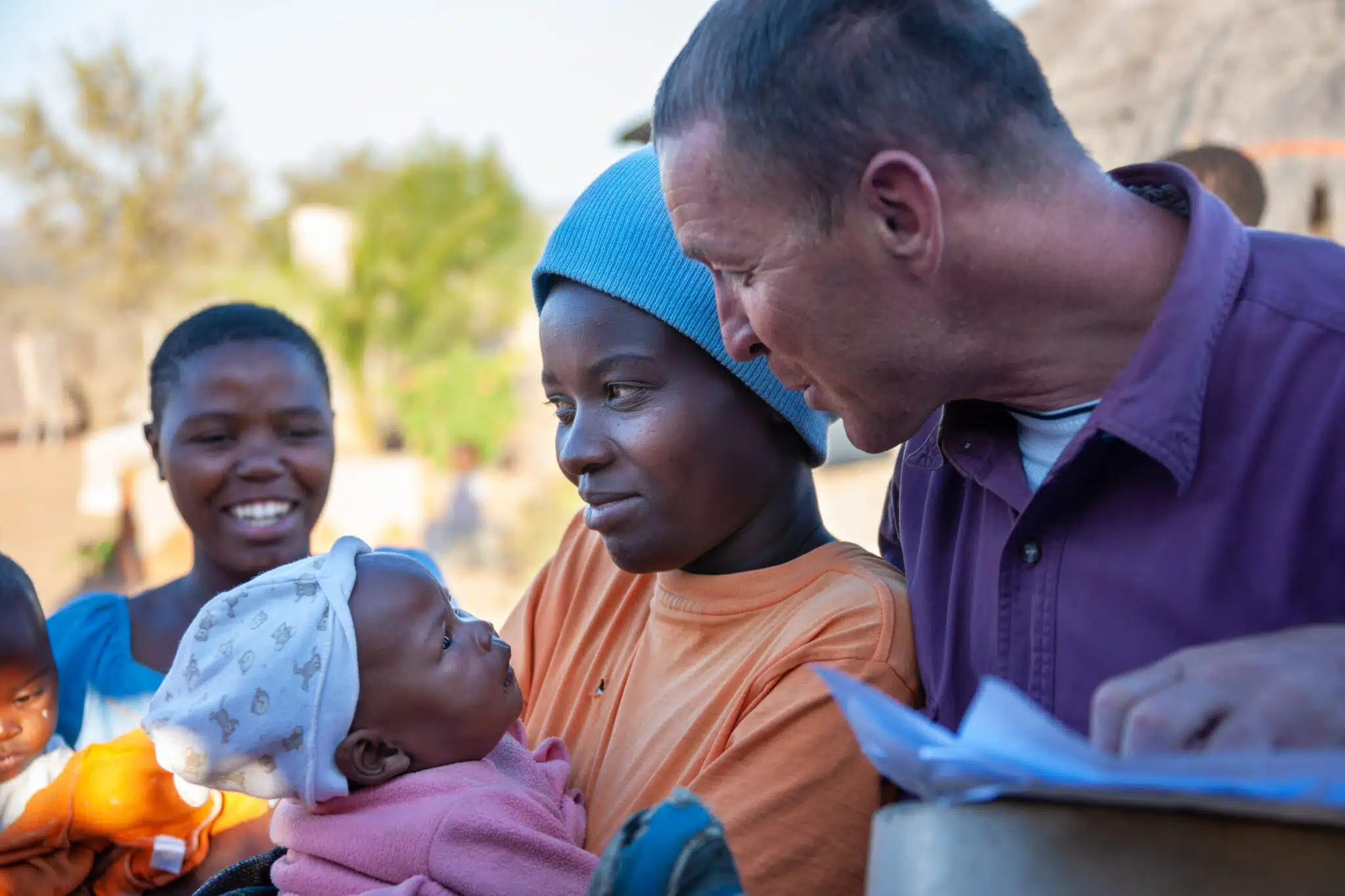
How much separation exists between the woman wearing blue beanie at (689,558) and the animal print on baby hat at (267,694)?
48cm

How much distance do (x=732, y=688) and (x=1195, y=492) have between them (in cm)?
79

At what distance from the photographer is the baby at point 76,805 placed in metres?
2.46

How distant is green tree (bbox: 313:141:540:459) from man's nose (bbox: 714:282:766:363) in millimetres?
12595

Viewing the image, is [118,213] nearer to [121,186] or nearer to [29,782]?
[121,186]

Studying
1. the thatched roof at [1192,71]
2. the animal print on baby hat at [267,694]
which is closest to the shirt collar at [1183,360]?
the animal print on baby hat at [267,694]

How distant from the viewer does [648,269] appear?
2.17 m

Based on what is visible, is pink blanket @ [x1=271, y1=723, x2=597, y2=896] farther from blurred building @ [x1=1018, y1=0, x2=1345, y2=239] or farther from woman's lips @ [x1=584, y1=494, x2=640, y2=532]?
blurred building @ [x1=1018, y1=0, x2=1345, y2=239]

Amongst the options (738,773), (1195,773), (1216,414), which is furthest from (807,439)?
(1195,773)

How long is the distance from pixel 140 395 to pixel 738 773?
21.7 meters

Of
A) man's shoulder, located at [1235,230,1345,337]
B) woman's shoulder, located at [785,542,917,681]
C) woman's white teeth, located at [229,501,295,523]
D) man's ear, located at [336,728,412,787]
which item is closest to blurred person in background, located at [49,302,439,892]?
woman's white teeth, located at [229,501,295,523]

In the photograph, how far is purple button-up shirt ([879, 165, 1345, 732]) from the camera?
1.49 m

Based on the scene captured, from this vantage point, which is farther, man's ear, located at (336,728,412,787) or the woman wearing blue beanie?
man's ear, located at (336,728,412,787)

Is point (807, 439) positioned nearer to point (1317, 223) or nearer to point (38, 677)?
point (38, 677)

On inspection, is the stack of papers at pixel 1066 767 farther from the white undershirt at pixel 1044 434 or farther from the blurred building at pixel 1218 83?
the blurred building at pixel 1218 83
